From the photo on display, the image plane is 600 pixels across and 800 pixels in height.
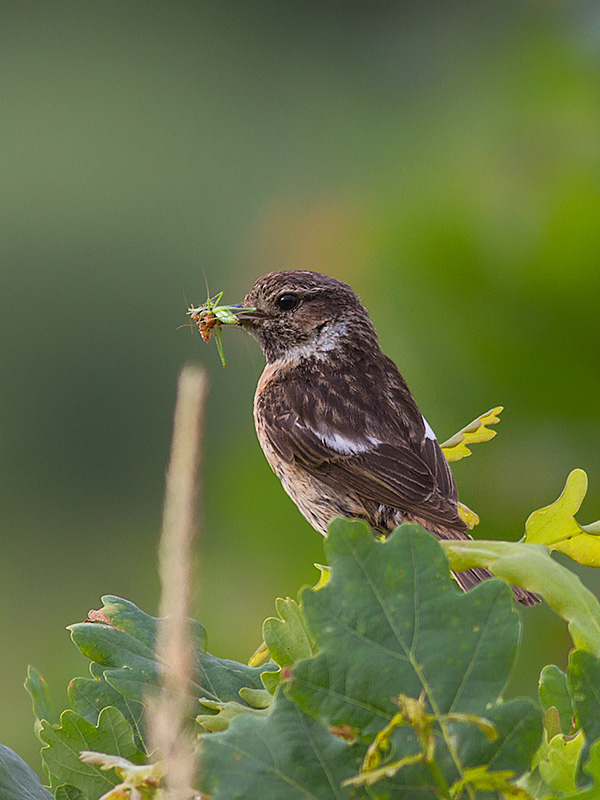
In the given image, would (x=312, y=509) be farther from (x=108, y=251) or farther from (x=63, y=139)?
(x=63, y=139)

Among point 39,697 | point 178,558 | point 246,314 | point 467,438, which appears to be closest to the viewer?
point 178,558

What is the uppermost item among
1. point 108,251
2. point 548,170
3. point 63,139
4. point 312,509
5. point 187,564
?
point 63,139

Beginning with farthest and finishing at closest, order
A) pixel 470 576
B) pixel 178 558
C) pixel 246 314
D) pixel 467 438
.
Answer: pixel 246 314 → pixel 470 576 → pixel 467 438 → pixel 178 558

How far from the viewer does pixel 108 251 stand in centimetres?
316

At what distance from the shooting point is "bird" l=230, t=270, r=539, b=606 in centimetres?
112

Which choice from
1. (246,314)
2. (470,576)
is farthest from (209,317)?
(470,576)

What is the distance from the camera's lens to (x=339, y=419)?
1239 millimetres

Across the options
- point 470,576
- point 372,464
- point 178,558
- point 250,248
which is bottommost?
point 470,576

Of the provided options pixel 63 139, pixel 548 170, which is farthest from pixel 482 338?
pixel 63 139

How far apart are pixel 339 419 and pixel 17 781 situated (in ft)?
3.06

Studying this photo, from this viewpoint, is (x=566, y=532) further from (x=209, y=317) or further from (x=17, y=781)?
(x=209, y=317)

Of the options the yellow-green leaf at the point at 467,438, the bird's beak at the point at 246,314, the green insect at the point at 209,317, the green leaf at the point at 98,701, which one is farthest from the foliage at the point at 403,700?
the bird's beak at the point at 246,314

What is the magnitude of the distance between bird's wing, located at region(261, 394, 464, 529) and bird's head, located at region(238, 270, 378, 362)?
0.53 feet

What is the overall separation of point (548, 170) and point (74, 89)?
143 inches
